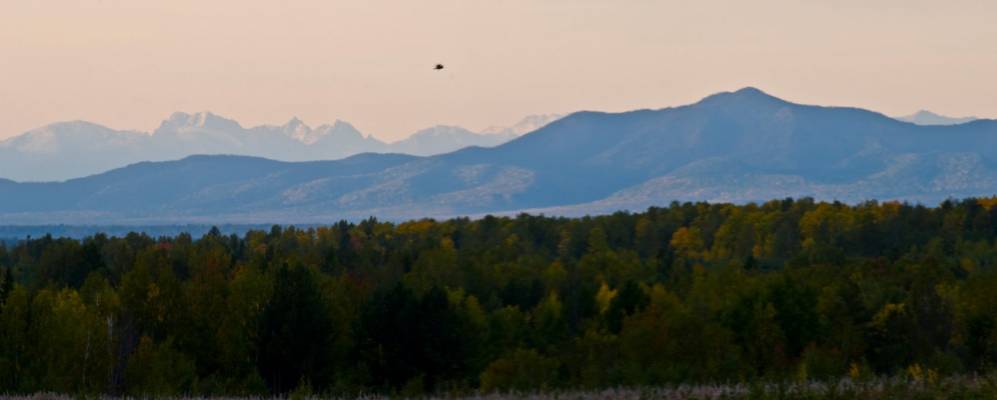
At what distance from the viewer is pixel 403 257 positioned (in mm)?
166500

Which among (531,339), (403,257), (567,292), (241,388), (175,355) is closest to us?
(241,388)

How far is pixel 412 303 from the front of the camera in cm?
9550

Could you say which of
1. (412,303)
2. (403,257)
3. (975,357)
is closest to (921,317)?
(975,357)

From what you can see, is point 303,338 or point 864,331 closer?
point 303,338

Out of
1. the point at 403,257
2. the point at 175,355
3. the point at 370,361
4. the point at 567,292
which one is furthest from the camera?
the point at 403,257

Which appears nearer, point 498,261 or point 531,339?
point 531,339

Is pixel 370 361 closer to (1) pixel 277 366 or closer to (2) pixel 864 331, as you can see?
(1) pixel 277 366

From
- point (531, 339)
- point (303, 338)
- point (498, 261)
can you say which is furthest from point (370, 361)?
point (498, 261)

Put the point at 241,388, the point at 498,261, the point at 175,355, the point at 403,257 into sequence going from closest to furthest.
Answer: the point at 241,388 → the point at 175,355 → the point at 403,257 → the point at 498,261

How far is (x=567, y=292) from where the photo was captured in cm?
14025

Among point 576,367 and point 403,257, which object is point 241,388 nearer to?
point 576,367

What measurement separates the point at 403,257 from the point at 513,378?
8500 centimetres

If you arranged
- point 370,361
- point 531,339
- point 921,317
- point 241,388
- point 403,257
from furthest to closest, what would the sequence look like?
point 403,257
point 531,339
point 921,317
point 370,361
point 241,388

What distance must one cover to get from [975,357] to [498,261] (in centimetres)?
9119
